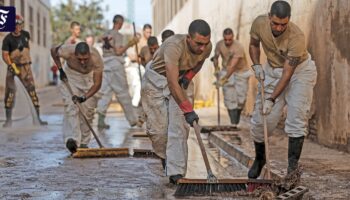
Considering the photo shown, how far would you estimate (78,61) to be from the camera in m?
9.12

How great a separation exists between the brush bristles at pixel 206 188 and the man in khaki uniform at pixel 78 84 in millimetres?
3215

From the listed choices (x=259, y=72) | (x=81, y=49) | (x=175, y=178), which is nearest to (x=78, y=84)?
(x=81, y=49)

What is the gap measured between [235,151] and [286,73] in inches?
115

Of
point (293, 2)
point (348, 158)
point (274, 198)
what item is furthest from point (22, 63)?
point (274, 198)

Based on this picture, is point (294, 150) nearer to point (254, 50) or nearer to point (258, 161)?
point (258, 161)

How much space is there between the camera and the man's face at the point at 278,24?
6355mm

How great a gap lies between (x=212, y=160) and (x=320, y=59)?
6.33ft

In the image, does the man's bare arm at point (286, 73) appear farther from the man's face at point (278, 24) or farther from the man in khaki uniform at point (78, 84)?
the man in khaki uniform at point (78, 84)

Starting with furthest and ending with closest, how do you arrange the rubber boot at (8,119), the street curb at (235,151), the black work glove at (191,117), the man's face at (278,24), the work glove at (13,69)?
the rubber boot at (8,119)
the work glove at (13,69)
the street curb at (235,151)
the man's face at (278,24)
the black work glove at (191,117)

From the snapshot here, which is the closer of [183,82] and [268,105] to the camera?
[268,105]

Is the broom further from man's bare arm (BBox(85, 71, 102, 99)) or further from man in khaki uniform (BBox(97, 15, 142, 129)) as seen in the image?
man in khaki uniform (BBox(97, 15, 142, 129))

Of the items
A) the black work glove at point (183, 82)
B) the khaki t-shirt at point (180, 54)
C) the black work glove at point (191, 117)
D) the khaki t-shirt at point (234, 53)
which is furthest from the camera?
the khaki t-shirt at point (234, 53)

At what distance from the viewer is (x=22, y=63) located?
13453 millimetres

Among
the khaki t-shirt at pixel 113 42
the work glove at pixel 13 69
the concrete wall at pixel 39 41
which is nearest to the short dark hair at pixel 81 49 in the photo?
the khaki t-shirt at pixel 113 42
